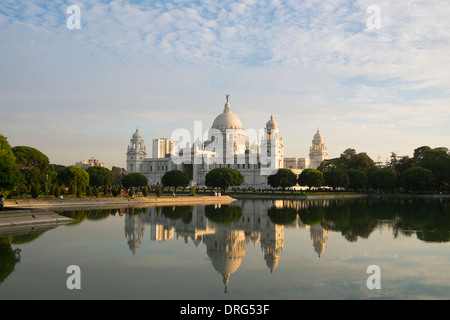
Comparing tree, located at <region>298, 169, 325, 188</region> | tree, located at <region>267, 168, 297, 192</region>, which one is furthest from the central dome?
tree, located at <region>298, 169, 325, 188</region>

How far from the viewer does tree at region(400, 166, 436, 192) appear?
62906 millimetres

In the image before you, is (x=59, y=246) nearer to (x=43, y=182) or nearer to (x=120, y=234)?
(x=120, y=234)

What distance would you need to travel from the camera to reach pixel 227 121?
94812 mm

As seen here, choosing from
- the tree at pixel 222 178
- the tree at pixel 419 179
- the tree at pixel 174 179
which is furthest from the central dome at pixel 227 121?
the tree at pixel 419 179

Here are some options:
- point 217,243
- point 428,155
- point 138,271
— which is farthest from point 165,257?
point 428,155

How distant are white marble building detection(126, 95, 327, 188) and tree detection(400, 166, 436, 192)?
77.3 ft

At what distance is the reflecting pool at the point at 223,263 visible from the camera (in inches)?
366

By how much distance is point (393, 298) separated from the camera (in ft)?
29.7

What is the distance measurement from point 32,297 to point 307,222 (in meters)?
17.2

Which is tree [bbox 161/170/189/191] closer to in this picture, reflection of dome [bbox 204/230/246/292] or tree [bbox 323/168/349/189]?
tree [bbox 323/168/349/189]

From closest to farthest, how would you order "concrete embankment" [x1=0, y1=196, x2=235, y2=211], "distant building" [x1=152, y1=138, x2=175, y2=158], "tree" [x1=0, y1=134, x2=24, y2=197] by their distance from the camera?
"tree" [x1=0, y1=134, x2=24, y2=197] < "concrete embankment" [x1=0, y1=196, x2=235, y2=211] < "distant building" [x1=152, y1=138, x2=175, y2=158]

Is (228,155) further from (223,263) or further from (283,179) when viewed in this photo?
(223,263)

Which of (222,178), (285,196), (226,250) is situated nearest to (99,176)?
(222,178)

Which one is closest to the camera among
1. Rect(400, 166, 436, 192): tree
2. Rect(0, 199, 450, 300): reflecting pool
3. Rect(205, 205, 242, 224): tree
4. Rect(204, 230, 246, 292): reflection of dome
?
Rect(0, 199, 450, 300): reflecting pool
